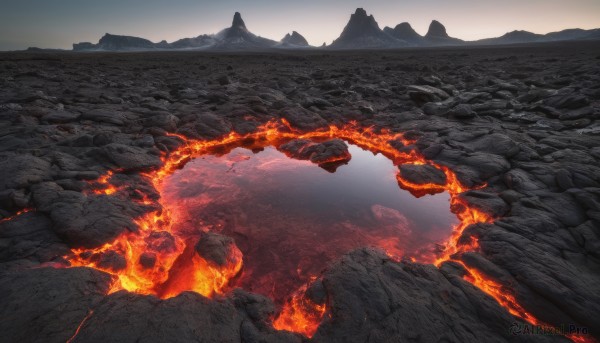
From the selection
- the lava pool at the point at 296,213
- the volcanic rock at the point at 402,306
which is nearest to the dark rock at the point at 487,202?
the lava pool at the point at 296,213

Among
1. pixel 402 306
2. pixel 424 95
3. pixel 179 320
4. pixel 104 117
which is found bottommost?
pixel 402 306

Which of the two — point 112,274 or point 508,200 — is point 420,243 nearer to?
point 508,200

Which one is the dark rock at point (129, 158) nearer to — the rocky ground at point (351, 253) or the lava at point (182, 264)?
the rocky ground at point (351, 253)

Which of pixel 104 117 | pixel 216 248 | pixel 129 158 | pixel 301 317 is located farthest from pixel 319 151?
pixel 104 117

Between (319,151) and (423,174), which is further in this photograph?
(319,151)

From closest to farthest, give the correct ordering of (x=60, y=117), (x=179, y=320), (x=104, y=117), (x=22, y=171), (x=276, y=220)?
1. (x=179, y=320)
2. (x=22, y=171)
3. (x=276, y=220)
4. (x=60, y=117)
5. (x=104, y=117)

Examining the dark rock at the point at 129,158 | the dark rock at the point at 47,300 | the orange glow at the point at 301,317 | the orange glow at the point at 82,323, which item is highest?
the dark rock at the point at 129,158

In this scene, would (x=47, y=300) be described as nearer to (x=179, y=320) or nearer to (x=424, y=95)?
(x=179, y=320)
